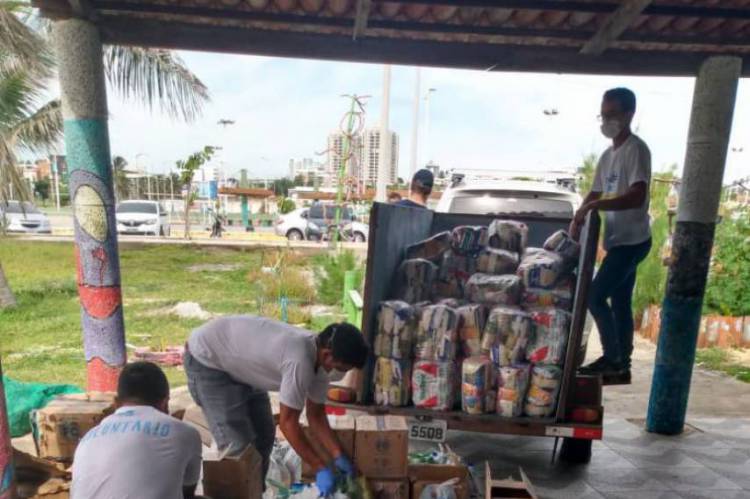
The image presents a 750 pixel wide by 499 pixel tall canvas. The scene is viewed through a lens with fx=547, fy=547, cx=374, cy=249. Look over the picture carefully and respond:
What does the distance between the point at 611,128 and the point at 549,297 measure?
4.44ft

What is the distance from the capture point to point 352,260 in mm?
9703

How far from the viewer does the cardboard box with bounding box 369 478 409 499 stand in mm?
3035

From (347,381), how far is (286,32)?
248cm

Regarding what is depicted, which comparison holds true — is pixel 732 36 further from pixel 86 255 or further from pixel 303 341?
pixel 86 255

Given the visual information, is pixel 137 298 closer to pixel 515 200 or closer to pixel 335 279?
pixel 335 279

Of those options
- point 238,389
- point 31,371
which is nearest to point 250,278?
point 31,371

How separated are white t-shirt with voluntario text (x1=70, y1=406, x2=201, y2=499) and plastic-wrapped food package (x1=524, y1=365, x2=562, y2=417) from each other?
209cm

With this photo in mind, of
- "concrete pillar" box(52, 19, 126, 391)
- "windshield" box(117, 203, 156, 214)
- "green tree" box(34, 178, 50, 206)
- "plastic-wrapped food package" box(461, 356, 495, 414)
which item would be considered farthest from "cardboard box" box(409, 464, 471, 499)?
"green tree" box(34, 178, 50, 206)

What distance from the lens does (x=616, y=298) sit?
13.8 ft

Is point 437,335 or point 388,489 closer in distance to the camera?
point 388,489

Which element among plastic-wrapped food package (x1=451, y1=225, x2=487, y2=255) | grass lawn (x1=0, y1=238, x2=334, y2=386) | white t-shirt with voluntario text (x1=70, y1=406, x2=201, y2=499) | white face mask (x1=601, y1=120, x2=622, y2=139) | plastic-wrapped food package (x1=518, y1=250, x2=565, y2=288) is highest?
white face mask (x1=601, y1=120, x2=622, y2=139)

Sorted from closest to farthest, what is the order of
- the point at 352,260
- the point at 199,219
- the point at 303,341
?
the point at 303,341 < the point at 352,260 < the point at 199,219

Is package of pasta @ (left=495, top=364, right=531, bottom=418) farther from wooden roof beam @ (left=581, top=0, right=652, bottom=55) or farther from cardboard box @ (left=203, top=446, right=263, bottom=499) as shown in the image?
wooden roof beam @ (left=581, top=0, right=652, bottom=55)

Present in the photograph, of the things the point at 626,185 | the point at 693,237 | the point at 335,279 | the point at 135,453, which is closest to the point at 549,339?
the point at 626,185
